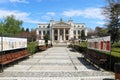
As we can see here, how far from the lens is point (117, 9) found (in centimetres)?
4709

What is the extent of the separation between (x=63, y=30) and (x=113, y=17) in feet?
363

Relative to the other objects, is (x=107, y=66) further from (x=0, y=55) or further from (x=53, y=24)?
(x=53, y=24)

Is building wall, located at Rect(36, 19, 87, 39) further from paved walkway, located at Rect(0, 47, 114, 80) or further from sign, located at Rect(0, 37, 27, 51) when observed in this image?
paved walkway, located at Rect(0, 47, 114, 80)

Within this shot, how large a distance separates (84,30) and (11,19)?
65.7m

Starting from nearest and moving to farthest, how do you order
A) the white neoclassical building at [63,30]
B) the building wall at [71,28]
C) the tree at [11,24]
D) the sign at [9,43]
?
the sign at [9,43]
the tree at [11,24]
the white neoclassical building at [63,30]
the building wall at [71,28]

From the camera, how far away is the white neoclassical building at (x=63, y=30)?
157250 millimetres

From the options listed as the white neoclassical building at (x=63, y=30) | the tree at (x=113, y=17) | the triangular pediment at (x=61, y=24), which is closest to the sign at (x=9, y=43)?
the tree at (x=113, y=17)

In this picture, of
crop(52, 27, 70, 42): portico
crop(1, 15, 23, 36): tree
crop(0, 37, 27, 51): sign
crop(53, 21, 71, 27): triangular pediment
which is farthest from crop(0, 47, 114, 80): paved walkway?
crop(52, 27, 70, 42): portico

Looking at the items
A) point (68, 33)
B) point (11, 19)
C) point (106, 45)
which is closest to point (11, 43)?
point (106, 45)

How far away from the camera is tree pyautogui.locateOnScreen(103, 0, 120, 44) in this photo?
4751cm

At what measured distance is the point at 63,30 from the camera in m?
158

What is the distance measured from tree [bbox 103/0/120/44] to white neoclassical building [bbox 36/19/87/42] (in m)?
102

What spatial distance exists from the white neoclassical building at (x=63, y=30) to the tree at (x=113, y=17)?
102103 millimetres

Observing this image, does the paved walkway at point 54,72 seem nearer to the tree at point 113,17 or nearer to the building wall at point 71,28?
the tree at point 113,17
